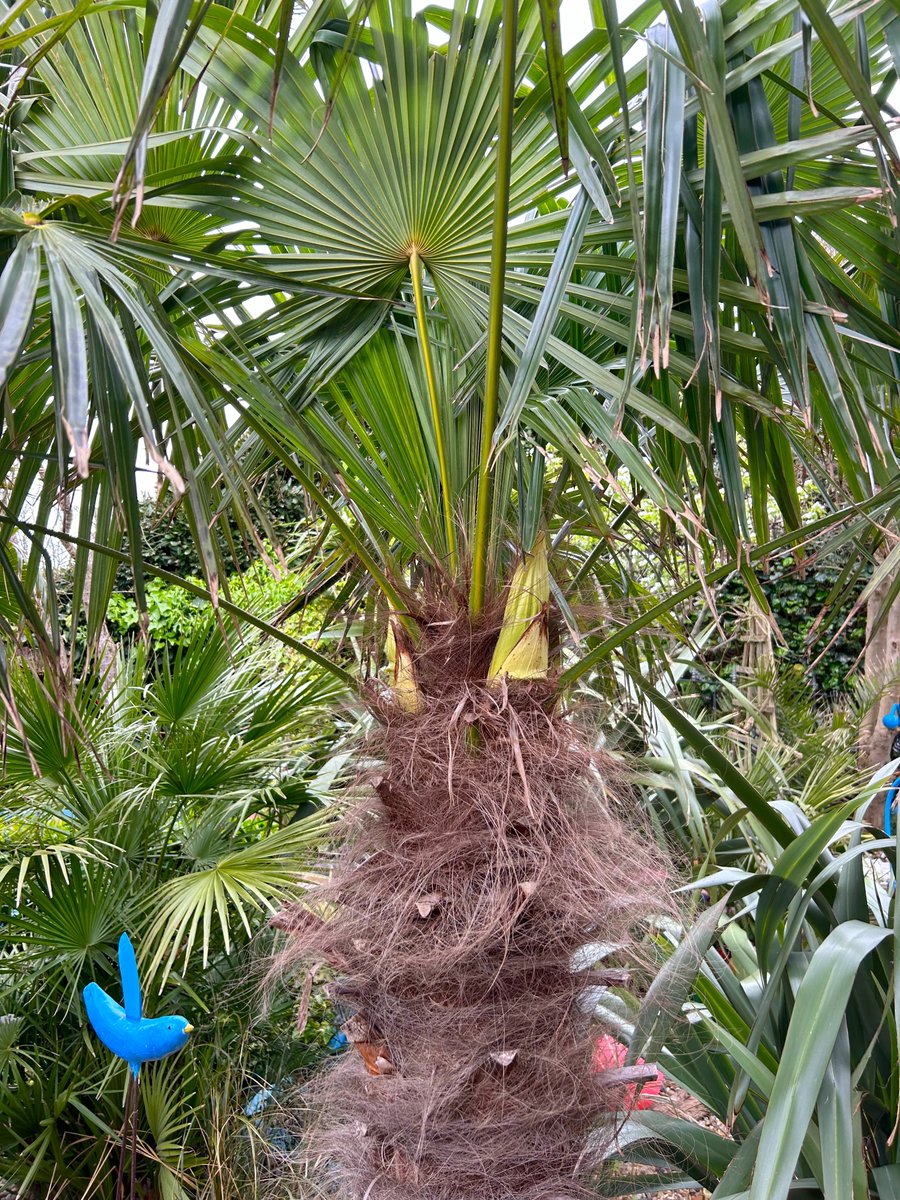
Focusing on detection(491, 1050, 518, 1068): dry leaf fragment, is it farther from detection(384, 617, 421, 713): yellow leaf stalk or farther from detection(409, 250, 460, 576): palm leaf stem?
detection(409, 250, 460, 576): palm leaf stem

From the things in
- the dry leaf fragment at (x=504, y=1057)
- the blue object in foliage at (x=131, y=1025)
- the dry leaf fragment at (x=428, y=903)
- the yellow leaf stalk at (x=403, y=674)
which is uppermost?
the yellow leaf stalk at (x=403, y=674)

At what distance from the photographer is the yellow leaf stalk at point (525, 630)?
1.53 metres

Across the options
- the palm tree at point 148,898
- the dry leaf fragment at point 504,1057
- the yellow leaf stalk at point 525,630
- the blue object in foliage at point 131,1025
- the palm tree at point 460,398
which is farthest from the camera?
the palm tree at point 148,898

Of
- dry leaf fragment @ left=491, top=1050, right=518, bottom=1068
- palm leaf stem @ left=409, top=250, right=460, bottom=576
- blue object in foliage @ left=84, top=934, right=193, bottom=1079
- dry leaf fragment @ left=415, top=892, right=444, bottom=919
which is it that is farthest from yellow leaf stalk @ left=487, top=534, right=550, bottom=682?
blue object in foliage @ left=84, top=934, right=193, bottom=1079

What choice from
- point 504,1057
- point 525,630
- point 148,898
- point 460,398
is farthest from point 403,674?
point 148,898

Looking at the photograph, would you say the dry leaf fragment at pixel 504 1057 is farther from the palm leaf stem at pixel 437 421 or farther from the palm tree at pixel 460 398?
the palm leaf stem at pixel 437 421

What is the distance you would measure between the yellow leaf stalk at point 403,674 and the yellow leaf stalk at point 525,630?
5.5 inches

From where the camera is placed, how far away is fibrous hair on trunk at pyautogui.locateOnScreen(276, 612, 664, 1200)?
1.42 meters

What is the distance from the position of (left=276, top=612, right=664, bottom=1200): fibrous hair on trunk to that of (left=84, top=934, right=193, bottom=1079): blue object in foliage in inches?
23.7

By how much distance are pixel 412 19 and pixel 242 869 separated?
72.2 inches

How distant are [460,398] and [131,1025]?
1.51m

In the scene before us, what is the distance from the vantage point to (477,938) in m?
1.38

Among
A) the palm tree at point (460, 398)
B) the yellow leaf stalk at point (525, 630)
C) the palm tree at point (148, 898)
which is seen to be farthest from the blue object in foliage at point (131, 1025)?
the yellow leaf stalk at point (525, 630)

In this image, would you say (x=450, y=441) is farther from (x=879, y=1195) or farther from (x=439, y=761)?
(x=879, y=1195)
